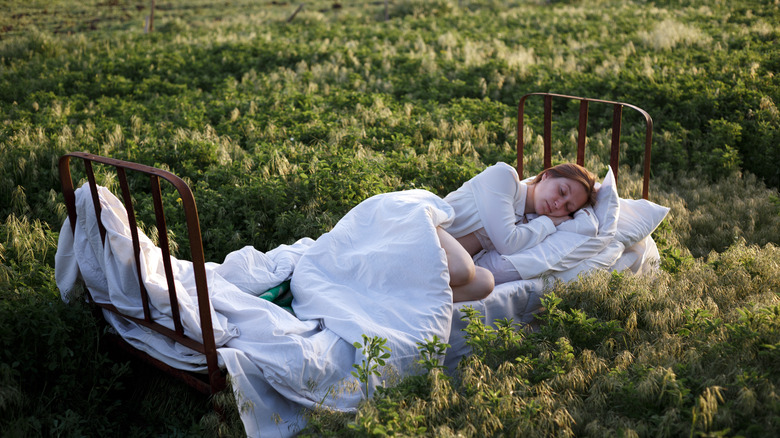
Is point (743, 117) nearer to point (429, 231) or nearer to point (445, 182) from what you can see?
point (445, 182)

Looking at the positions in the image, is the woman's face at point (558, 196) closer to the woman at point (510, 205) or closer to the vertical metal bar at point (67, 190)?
the woman at point (510, 205)

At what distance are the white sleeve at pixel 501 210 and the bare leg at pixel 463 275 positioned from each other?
1.58 ft

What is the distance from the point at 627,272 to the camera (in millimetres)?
4641

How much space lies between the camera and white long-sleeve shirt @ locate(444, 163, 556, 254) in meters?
4.71

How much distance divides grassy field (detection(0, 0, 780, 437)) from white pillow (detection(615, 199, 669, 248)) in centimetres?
48

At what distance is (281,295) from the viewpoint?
434cm

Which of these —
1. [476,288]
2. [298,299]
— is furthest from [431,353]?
[298,299]

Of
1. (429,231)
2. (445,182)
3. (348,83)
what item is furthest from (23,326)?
(348,83)

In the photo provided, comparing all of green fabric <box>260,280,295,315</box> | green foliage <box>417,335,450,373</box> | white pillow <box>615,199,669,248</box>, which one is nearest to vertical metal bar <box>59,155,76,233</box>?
green fabric <box>260,280,295,315</box>

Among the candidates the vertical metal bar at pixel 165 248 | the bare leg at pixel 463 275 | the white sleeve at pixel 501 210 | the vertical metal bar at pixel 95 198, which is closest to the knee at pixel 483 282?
the bare leg at pixel 463 275

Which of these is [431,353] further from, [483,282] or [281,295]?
[281,295]

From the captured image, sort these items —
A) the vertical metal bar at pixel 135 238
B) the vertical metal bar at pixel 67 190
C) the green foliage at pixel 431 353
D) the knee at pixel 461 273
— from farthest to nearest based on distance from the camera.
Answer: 1. the knee at pixel 461 273
2. the vertical metal bar at pixel 67 190
3. the vertical metal bar at pixel 135 238
4. the green foliage at pixel 431 353

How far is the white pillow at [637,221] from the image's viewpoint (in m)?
5.06

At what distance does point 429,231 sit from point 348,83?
7072 mm
